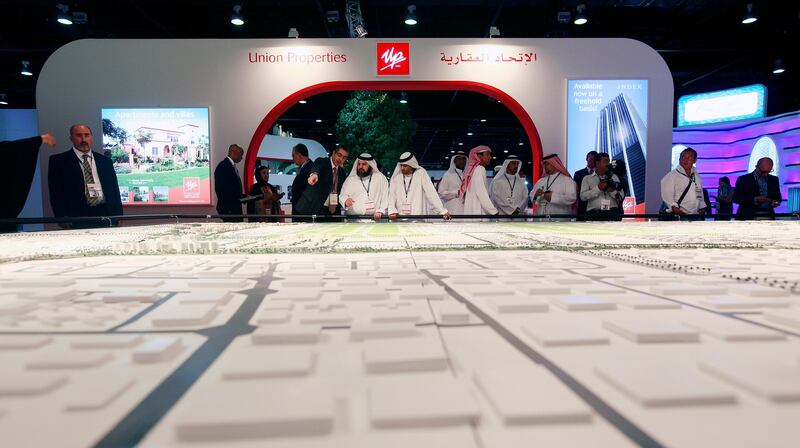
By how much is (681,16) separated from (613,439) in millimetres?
11137

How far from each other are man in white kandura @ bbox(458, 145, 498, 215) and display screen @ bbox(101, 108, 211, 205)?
153 inches

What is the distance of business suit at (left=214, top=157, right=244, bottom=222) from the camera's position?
541 centimetres

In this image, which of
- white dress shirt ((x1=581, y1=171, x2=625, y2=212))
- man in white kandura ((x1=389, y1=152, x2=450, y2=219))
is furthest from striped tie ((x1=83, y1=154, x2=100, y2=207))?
white dress shirt ((x1=581, y1=171, x2=625, y2=212))

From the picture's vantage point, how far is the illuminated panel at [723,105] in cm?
1175

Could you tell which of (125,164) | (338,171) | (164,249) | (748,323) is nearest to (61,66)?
(125,164)

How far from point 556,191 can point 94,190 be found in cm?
485

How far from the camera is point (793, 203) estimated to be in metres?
10.8

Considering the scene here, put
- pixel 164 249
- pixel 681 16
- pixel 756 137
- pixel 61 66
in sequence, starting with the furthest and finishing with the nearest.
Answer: pixel 756 137 → pixel 681 16 → pixel 61 66 → pixel 164 249

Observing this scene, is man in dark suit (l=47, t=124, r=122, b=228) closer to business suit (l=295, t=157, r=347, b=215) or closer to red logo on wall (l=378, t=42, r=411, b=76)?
business suit (l=295, t=157, r=347, b=215)

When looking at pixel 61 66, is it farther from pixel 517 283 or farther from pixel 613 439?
pixel 613 439

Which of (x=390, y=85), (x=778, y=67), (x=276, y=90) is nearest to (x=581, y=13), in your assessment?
(x=390, y=85)

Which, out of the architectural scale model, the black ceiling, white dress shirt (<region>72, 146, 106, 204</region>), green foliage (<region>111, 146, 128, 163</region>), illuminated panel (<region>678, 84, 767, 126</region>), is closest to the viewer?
the architectural scale model

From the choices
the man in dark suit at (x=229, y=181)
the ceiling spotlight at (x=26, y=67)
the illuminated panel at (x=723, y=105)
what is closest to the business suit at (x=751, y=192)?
the man in dark suit at (x=229, y=181)

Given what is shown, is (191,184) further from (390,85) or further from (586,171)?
(586,171)
